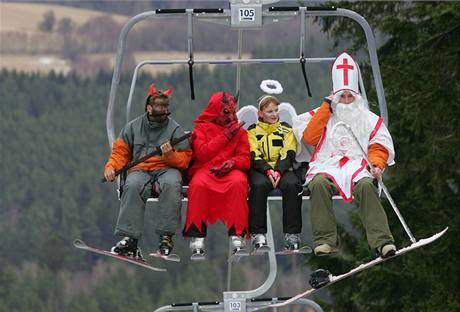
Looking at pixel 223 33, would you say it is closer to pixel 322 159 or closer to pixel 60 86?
pixel 60 86

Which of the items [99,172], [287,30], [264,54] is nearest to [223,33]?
[287,30]

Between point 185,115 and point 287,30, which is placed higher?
point 287,30

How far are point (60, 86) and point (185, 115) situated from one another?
32542 mm

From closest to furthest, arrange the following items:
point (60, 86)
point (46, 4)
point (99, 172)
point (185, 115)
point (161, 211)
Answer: point (161, 211) → point (185, 115) → point (99, 172) → point (60, 86) → point (46, 4)

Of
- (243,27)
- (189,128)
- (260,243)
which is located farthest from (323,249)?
(189,128)

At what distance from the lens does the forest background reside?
23797 mm

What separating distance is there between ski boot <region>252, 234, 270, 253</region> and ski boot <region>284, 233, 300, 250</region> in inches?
6.0

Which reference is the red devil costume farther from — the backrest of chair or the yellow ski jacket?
the backrest of chair

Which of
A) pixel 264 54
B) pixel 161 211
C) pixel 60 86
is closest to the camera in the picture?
pixel 161 211

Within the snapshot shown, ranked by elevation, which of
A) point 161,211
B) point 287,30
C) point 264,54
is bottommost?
point 161,211

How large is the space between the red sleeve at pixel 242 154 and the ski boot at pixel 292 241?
0.54 metres

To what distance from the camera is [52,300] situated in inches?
4633

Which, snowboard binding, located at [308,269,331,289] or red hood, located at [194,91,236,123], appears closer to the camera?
snowboard binding, located at [308,269,331,289]

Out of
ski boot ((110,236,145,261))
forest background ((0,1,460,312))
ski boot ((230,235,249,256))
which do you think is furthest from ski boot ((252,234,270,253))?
forest background ((0,1,460,312))
